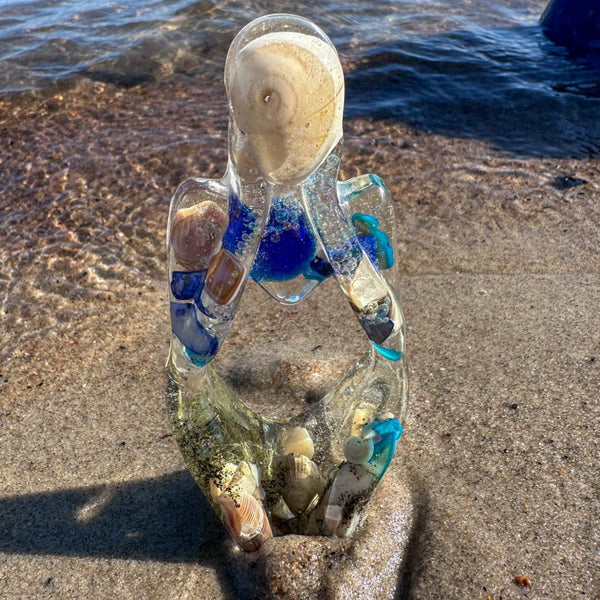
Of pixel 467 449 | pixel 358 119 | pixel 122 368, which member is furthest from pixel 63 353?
pixel 358 119

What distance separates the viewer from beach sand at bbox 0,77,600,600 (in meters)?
2.10

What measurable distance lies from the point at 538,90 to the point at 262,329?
13.9 feet

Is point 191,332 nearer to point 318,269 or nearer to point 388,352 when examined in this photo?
point 318,269

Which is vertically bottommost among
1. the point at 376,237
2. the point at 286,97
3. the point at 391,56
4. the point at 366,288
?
the point at 391,56

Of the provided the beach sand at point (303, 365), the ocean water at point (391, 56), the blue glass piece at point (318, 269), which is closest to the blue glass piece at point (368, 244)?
the blue glass piece at point (318, 269)

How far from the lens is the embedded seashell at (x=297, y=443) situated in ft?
6.93

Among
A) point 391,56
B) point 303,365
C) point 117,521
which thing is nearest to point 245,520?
point 117,521

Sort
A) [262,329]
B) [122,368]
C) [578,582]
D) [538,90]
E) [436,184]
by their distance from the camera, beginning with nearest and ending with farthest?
[578,582]
[122,368]
[262,329]
[436,184]
[538,90]

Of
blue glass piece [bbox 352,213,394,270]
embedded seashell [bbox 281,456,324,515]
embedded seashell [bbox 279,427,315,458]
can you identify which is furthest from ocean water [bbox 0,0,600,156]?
embedded seashell [bbox 281,456,324,515]

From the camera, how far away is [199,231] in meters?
1.75

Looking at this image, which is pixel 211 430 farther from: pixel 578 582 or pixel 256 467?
pixel 578 582

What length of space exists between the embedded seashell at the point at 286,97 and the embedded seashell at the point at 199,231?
0.23m

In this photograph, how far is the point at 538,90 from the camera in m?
6.12

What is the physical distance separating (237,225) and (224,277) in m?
0.14
